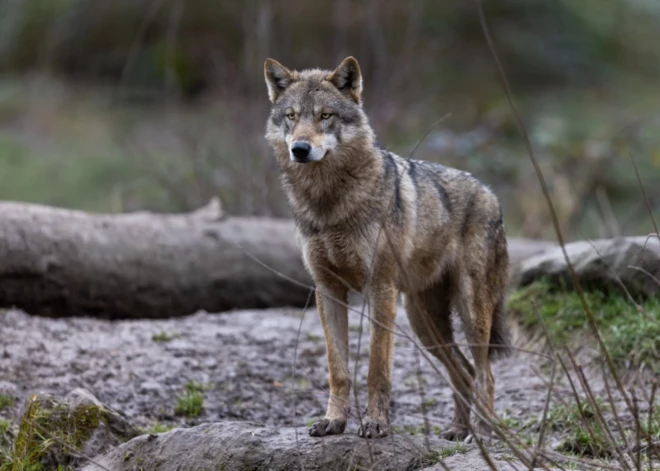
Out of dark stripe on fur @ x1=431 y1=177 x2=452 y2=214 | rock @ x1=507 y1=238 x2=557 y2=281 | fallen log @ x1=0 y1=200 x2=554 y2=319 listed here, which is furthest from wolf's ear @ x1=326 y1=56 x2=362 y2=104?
rock @ x1=507 y1=238 x2=557 y2=281

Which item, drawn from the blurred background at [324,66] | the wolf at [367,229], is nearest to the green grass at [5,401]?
the wolf at [367,229]

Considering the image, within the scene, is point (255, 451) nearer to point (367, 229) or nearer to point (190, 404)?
point (367, 229)

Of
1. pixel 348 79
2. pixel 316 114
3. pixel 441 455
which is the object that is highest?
pixel 348 79

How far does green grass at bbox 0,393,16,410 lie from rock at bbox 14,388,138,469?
0.83m

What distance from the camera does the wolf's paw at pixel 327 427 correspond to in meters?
4.82

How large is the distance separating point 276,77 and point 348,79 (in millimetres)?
491

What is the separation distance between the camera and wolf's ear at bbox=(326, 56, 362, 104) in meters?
5.48

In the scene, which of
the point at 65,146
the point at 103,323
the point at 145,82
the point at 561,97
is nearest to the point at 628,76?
the point at 561,97

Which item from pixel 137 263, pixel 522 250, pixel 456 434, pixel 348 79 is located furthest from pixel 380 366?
pixel 522 250

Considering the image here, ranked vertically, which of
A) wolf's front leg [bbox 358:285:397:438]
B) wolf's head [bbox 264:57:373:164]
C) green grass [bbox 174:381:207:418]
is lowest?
green grass [bbox 174:381:207:418]

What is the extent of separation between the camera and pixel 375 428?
4.80 metres

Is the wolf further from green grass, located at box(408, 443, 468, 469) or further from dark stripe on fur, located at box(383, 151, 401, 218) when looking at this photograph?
green grass, located at box(408, 443, 468, 469)

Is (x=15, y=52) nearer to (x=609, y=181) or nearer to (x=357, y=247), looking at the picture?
(x=609, y=181)

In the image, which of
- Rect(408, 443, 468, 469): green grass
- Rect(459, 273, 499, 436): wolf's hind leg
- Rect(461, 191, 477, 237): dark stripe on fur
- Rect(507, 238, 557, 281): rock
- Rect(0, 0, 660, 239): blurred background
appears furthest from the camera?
Rect(0, 0, 660, 239): blurred background
